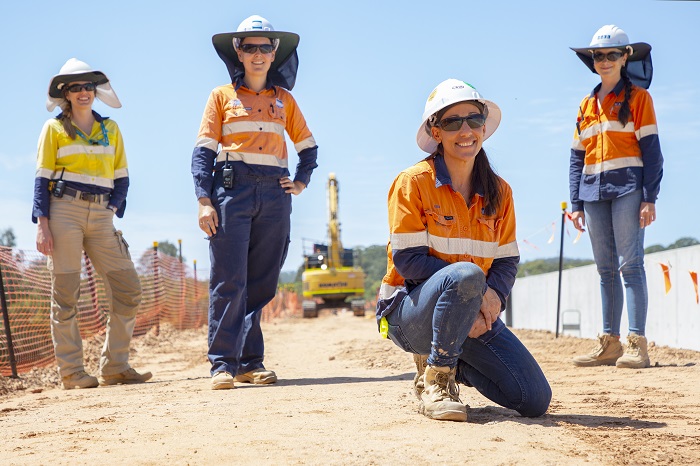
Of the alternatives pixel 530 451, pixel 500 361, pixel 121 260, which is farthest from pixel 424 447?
pixel 121 260

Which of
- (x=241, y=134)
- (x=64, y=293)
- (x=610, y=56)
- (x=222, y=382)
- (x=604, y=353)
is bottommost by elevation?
(x=222, y=382)

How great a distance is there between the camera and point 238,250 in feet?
19.6

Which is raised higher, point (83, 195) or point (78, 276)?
A: point (83, 195)

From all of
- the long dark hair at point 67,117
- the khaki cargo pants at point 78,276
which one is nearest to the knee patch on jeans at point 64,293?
the khaki cargo pants at point 78,276

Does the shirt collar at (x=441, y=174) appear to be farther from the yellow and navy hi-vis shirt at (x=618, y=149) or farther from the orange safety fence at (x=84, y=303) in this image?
the orange safety fence at (x=84, y=303)

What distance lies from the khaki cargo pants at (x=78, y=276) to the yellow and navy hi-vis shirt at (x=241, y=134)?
3.57 ft

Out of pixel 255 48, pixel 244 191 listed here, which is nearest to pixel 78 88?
pixel 255 48

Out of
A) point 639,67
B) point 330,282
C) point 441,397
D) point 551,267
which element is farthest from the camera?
point 330,282

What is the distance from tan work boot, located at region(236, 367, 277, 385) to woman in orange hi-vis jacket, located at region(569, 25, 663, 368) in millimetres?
2333

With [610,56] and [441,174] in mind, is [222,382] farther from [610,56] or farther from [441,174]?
[610,56]

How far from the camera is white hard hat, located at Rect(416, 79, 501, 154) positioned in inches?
169

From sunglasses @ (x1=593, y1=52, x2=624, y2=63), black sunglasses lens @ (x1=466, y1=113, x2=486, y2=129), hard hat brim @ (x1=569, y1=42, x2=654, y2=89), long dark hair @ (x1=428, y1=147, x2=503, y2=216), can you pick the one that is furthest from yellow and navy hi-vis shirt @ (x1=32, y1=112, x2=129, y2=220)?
sunglasses @ (x1=593, y1=52, x2=624, y2=63)

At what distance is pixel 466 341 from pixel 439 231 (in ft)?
1.94

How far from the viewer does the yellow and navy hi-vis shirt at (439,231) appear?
4180 mm
